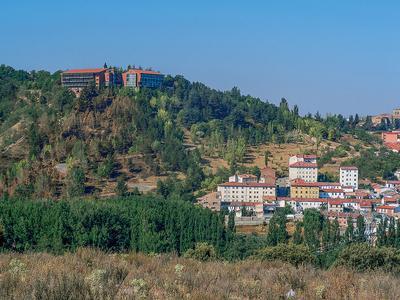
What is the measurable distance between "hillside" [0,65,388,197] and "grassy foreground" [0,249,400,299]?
2261cm

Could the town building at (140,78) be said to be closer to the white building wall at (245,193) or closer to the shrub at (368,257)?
the white building wall at (245,193)

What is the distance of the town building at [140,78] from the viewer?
49.5 m

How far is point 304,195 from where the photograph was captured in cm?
3167

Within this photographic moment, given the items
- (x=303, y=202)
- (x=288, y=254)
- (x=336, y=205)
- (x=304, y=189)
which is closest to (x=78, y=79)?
(x=304, y=189)

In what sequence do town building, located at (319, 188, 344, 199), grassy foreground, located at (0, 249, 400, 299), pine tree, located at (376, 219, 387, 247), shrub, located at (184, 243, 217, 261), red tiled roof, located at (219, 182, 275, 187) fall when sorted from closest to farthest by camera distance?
1. grassy foreground, located at (0, 249, 400, 299)
2. shrub, located at (184, 243, 217, 261)
3. pine tree, located at (376, 219, 387, 247)
4. red tiled roof, located at (219, 182, 275, 187)
5. town building, located at (319, 188, 344, 199)

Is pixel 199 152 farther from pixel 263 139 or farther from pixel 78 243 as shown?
pixel 78 243

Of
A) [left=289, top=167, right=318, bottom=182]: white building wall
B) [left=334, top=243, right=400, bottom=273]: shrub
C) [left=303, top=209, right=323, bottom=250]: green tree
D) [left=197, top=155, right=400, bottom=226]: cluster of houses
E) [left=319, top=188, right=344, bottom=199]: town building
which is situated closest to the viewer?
[left=334, top=243, right=400, bottom=273]: shrub

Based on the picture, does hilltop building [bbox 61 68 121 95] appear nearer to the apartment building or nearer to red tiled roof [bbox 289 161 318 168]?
red tiled roof [bbox 289 161 318 168]

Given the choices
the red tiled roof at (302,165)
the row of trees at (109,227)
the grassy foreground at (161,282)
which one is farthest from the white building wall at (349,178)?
the grassy foreground at (161,282)

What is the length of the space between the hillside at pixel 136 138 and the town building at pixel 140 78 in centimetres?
212

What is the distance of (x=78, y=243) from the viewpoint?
1722 cm

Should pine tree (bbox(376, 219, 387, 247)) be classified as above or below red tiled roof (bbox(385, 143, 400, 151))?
below

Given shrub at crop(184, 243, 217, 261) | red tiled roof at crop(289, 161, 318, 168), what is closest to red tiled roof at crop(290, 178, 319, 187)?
red tiled roof at crop(289, 161, 318, 168)

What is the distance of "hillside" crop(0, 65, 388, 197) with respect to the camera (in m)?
31.0
